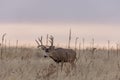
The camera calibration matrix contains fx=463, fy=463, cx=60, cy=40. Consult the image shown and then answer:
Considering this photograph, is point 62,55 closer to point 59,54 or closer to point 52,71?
point 59,54

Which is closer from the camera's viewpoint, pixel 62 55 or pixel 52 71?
pixel 52 71

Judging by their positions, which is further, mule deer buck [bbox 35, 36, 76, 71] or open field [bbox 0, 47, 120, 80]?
mule deer buck [bbox 35, 36, 76, 71]

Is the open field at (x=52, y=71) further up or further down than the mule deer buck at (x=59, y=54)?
further down

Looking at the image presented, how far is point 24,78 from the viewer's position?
12953 millimetres

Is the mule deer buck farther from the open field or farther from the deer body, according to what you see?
the open field

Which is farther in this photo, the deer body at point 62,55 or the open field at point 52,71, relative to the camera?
the deer body at point 62,55

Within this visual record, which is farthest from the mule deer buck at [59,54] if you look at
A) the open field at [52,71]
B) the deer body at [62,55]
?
the open field at [52,71]

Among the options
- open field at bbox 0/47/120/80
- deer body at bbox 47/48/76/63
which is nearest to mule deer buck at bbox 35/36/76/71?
deer body at bbox 47/48/76/63

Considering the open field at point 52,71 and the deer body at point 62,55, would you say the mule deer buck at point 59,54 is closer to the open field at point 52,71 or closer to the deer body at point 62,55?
the deer body at point 62,55

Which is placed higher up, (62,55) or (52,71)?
(62,55)

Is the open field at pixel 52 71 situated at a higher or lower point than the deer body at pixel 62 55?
lower

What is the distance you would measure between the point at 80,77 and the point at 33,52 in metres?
9.60

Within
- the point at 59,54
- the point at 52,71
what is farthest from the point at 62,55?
the point at 52,71

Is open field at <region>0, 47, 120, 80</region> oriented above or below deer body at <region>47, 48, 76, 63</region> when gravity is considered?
below
